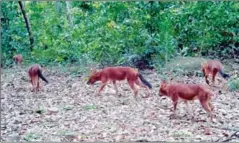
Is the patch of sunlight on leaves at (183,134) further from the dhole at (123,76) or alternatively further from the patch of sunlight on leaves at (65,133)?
the dhole at (123,76)

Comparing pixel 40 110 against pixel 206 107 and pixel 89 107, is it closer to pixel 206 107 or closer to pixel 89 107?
pixel 89 107

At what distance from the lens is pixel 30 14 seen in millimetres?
17375

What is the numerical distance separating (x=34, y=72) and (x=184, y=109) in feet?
10.7

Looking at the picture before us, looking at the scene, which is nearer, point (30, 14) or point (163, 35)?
point (163, 35)

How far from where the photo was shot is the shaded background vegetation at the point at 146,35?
11.6 meters

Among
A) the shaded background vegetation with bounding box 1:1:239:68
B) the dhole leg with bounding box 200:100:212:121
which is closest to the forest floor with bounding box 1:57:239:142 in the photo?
the dhole leg with bounding box 200:100:212:121

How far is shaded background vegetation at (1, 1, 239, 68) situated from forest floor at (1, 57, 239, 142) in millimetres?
2423

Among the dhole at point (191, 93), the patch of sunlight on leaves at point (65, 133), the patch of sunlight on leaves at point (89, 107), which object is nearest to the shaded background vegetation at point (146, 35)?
the patch of sunlight on leaves at point (89, 107)

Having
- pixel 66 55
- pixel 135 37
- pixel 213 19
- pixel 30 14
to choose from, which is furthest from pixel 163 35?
pixel 30 14

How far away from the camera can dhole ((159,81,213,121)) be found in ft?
19.8

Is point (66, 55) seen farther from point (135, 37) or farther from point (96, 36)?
point (135, 37)

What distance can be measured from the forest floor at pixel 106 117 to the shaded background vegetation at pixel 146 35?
2423mm

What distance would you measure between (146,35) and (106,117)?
5358 millimetres

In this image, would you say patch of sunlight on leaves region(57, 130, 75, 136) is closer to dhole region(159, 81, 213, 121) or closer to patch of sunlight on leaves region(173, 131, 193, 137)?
patch of sunlight on leaves region(173, 131, 193, 137)
